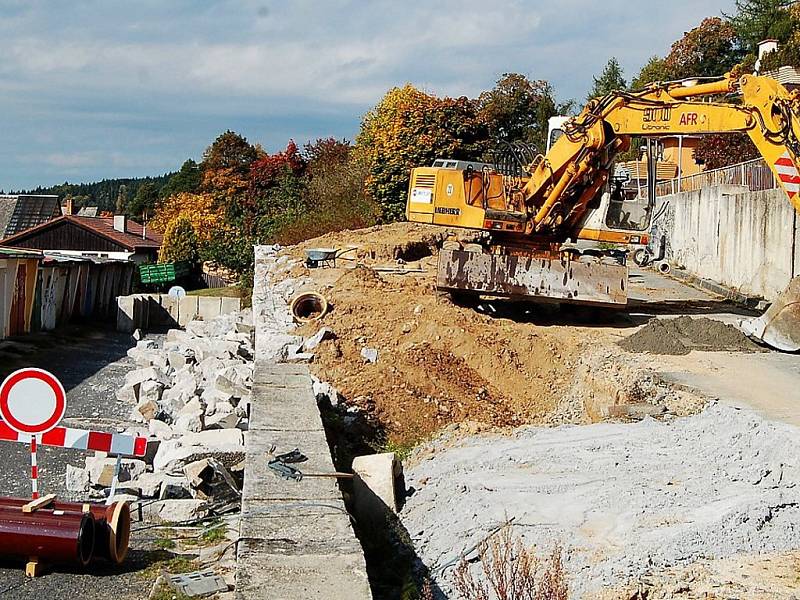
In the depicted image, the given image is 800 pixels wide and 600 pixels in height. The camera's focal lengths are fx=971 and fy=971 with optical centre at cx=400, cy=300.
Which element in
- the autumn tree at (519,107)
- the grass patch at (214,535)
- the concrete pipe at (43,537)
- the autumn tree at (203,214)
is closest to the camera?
the concrete pipe at (43,537)

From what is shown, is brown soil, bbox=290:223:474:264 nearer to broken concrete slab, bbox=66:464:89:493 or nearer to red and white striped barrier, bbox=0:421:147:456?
broken concrete slab, bbox=66:464:89:493

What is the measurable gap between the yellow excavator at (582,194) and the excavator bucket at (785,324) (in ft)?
0.04

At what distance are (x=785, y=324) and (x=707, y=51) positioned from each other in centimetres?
4182

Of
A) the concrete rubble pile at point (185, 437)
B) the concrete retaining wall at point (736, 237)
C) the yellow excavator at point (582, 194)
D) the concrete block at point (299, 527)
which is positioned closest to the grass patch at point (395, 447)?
the concrete rubble pile at point (185, 437)

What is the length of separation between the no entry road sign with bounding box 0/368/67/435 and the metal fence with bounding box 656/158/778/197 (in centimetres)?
1311

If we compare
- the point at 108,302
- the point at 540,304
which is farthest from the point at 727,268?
the point at 108,302

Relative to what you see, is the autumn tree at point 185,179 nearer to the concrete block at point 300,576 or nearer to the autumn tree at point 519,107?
the autumn tree at point 519,107

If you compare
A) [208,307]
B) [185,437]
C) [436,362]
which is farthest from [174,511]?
[208,307]

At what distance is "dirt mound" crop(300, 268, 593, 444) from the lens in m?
11.4

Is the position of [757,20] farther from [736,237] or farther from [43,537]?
[43,537]

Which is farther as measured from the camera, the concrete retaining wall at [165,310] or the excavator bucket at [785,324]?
the concrete retaining wall at [165,310]

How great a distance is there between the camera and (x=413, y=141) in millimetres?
33562

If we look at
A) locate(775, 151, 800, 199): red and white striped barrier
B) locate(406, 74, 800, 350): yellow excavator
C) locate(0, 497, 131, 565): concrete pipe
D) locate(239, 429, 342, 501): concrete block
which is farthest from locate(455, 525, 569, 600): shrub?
locate(775, 151, 800, 199): red and white striped barrier

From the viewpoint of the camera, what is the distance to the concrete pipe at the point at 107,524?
6871 millimetres
